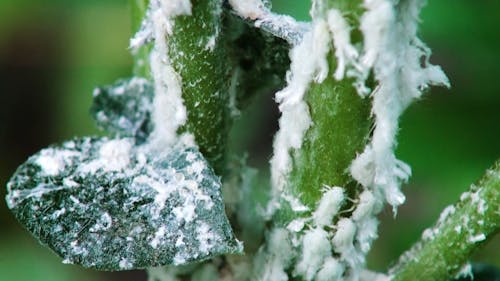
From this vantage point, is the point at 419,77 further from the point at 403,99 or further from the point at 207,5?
the point at 207,5

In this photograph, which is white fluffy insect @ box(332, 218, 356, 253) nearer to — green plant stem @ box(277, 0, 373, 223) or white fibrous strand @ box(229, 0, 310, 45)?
green plant stem @ box(277, 0, 373, 223)

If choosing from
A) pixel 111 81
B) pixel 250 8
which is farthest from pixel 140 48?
pixel 111 81

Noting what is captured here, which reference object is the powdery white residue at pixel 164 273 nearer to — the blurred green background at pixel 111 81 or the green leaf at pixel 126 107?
the green leaf at pixel 126 107

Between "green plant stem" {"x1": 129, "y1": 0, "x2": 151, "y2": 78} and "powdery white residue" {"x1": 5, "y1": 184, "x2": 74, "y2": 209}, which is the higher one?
"green plant stem" {"x1": 129, "y1": 0, "x2": 151, "y2": 78}

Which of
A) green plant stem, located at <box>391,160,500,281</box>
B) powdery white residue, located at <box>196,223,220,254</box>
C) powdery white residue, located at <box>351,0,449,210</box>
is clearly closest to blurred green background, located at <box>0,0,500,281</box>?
green plant stem, located at <box>391,160,500,281</box>

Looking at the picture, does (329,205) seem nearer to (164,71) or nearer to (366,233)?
(366,233)

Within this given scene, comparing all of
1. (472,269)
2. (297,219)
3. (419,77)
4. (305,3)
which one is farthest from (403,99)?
(305,3)
